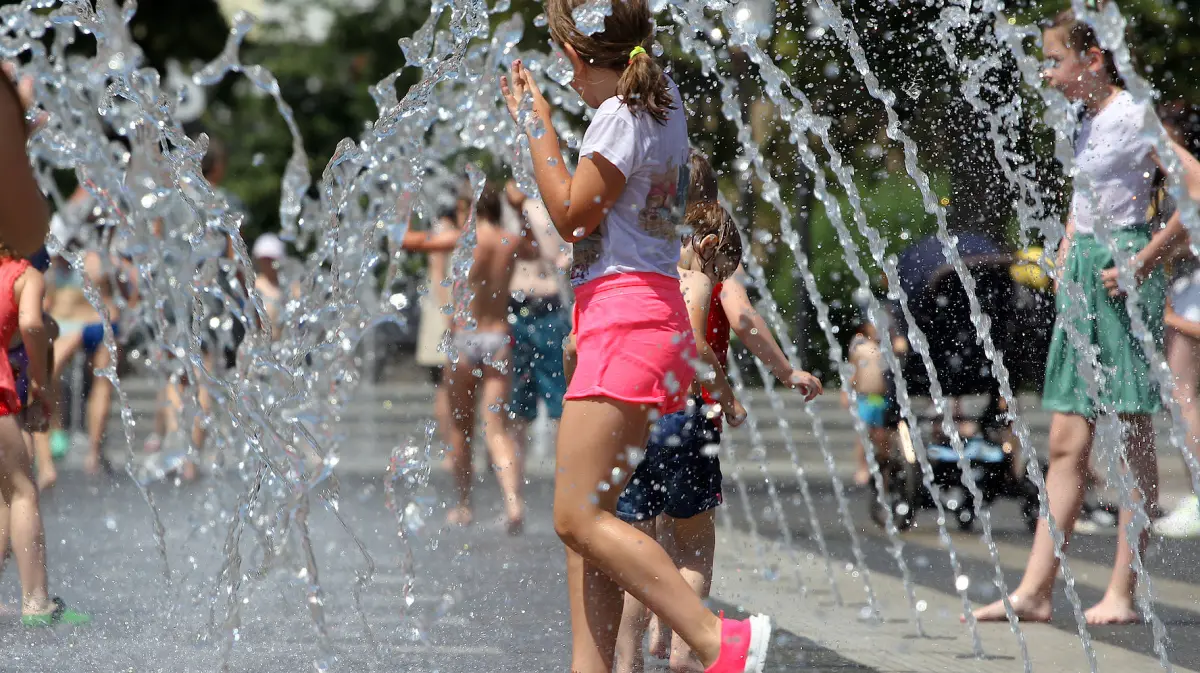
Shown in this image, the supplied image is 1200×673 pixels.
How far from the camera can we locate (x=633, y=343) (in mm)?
3422

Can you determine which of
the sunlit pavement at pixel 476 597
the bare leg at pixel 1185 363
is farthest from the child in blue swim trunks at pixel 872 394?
the bare leg at pixel 1185 363

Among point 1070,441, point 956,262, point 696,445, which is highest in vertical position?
point 956,262

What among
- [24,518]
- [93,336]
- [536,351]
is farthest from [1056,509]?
[93,336]

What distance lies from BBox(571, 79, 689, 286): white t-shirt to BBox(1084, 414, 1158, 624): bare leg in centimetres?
216

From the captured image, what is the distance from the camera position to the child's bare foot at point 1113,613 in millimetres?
5062

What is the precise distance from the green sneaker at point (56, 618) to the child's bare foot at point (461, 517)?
292cm

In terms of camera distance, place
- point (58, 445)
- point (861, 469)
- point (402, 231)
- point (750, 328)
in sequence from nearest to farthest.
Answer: point (750, 328) → point (402, 231) → point (861, 469) → point (58, 445)

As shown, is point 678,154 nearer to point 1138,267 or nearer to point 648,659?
point 648,659

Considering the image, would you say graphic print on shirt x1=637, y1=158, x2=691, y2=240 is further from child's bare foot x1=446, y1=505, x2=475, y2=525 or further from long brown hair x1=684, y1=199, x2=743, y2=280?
child's bare foot x1=446, y1=505, x2=475, y2=525

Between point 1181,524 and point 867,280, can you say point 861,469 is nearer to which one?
point 1181,524

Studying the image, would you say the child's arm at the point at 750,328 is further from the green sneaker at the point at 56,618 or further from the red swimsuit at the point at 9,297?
the red swimsuit at the point at 9,297

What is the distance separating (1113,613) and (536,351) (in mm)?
3820

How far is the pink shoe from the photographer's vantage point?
3385 mm

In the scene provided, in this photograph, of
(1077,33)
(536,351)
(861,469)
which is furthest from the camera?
(861,469)
